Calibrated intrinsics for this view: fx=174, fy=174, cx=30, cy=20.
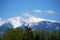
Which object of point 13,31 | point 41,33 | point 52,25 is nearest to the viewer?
point 13,31

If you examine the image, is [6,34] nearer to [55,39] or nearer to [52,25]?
[55,39]

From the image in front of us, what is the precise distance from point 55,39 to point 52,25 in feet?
261

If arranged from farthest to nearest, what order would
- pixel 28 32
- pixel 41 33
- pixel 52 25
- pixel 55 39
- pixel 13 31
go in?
1. pixel 52 25
2. pixel 41 33
3. pixel 55 39
4. pixel 13 31
5. pixel 28 32

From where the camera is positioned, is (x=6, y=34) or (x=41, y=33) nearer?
(x=6, y=34)

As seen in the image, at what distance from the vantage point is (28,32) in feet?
37.8

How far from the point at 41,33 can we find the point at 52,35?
117cm

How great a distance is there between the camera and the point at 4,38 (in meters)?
11.9

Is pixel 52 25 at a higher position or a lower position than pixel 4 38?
higher

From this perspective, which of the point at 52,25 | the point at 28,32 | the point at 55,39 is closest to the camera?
the point at 28,32

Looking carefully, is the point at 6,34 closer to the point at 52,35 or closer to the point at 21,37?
the point at 21,37

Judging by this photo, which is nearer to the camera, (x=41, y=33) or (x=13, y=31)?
(x=13, y=31)

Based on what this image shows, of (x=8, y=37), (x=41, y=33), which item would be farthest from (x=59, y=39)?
(x=8, y=37)

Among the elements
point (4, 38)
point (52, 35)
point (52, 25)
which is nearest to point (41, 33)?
point (52, 35)

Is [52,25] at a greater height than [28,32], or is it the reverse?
[52,25]
